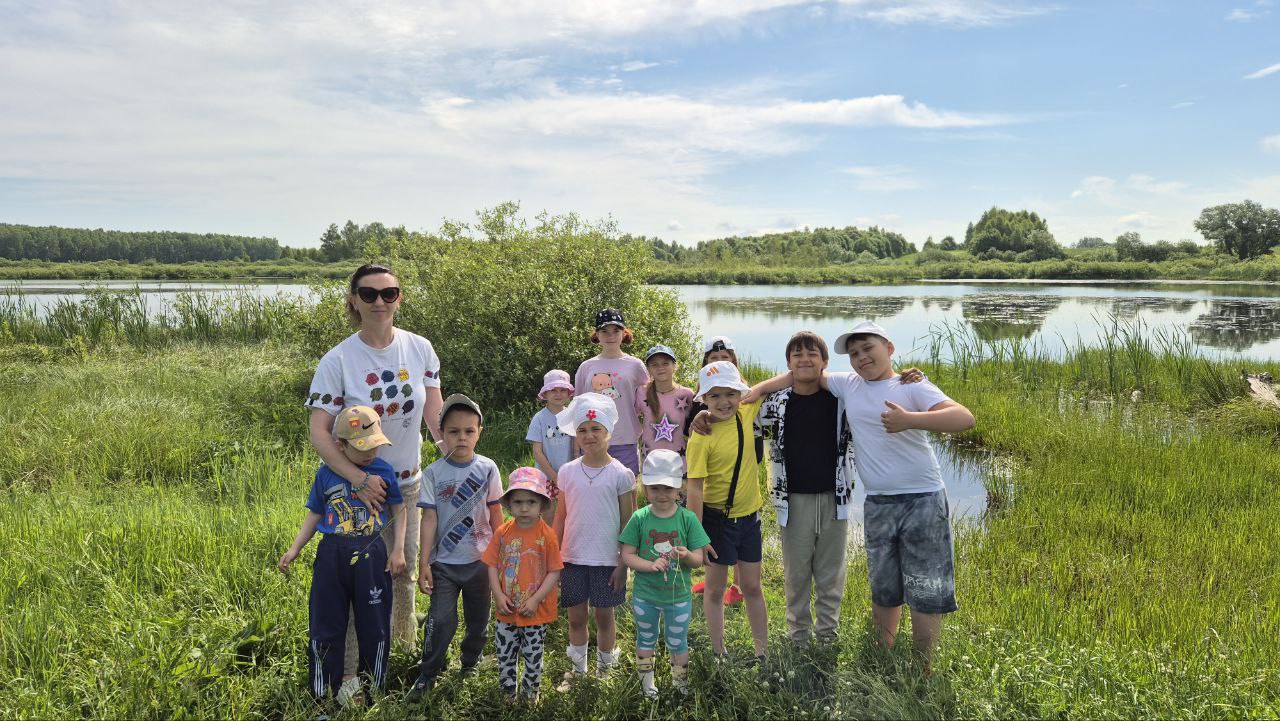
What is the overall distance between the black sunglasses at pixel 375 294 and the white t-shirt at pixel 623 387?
65.9 inches

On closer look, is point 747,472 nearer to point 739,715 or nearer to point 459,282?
point 739,715

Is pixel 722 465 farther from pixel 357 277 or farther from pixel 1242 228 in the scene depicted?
pixel 1242 228

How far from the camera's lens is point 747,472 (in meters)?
3.62

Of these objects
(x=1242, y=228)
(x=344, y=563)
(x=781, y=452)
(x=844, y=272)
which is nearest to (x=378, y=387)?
(x=344, y=563)

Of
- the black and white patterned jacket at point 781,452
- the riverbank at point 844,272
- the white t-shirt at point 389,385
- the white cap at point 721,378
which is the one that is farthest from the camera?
the riverbank at point 844,272

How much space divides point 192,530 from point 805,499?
4.11 metres

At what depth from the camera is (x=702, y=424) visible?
11.7 ft

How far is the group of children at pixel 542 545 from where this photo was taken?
10.2 ft

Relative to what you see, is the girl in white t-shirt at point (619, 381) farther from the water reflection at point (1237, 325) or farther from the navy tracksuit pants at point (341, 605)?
the water reflection at point (1237, 325)

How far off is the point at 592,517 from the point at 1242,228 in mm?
73826

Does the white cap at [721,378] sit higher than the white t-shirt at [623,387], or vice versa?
the white cap at [721,378]

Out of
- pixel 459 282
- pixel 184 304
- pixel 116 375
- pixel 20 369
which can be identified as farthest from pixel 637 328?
pixel 184 304

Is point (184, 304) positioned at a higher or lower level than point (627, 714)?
higher

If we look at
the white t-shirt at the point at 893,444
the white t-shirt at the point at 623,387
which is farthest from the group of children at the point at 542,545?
the white t-shirt at the point at 623,387
